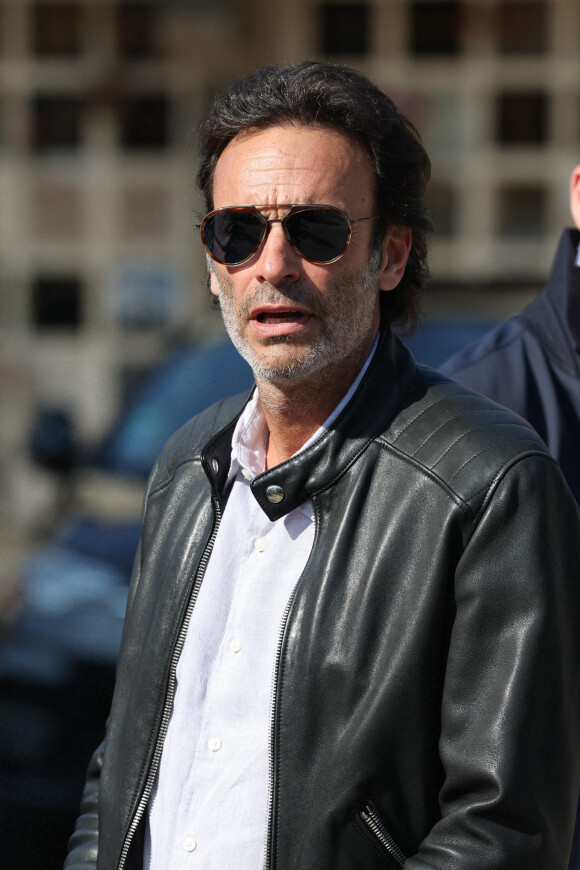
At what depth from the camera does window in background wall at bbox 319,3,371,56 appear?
9406 mm

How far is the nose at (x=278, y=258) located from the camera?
1683mm

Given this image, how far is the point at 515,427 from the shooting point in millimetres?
1562

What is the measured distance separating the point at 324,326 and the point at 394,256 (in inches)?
10.4

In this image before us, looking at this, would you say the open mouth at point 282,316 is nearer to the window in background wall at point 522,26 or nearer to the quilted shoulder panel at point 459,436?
the quilted shoulder panel at point 459,436

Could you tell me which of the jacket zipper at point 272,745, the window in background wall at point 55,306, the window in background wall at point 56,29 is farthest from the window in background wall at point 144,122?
the jacket zipper at point 272,745

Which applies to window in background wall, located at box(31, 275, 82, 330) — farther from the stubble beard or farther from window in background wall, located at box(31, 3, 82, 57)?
the stubble beard

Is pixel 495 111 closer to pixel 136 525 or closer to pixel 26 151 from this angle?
pixel 26 151

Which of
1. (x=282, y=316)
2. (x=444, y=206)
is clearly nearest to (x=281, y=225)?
(x=282, y=316)

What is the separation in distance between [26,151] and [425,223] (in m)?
8.51

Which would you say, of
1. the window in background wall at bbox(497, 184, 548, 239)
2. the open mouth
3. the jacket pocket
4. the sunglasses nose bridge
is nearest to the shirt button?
the jacket pocket

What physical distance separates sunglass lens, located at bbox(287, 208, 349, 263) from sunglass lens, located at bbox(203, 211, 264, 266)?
56mm

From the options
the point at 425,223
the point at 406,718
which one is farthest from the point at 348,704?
the point at 425,223

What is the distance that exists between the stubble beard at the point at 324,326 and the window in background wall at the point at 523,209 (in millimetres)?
8124

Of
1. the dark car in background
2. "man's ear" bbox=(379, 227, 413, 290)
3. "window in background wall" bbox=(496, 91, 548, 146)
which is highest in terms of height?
"window in background wall" bbox=(496, 91, 548, 146)
